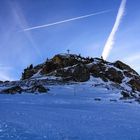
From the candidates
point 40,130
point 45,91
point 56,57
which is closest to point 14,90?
point 45,91

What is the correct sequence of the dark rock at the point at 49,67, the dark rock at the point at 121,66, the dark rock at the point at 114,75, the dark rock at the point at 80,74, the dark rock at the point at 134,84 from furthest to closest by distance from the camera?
the dark rock at the point at 121,66 < the dark rock at the point at 49,67 < the dark rock at the point at 114,75 < the dark rock at the point at 134,84 < the dark rock at the point at 80,74

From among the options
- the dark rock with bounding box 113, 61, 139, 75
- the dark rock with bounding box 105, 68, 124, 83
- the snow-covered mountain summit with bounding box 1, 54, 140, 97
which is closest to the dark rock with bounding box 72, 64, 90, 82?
the snow-covered mountain summit with bounding box 1, 54, 140, 97

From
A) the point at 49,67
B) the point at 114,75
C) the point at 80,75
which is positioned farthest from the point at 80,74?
the point at 49,67

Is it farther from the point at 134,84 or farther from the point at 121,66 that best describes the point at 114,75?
the point at 121,66

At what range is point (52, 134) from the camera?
49.1 feet

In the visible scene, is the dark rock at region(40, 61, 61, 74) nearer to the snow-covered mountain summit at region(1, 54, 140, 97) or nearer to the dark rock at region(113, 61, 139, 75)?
the snow-covered mountain summit at region(1, 54, 140, 97)

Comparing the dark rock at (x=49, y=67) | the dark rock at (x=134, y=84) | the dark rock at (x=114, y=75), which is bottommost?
the dark rock at (x=134, y=84)

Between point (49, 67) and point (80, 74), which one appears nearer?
point (80, 74)

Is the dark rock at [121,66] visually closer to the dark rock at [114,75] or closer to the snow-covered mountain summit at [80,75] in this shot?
the snow-covered mountain summit at [80,75]

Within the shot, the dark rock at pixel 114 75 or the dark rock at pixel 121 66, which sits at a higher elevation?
the dark rock at pixel 121 66

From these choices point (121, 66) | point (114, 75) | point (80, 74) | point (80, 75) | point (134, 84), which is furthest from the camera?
point (121, 66)

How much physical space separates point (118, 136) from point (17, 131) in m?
5.47

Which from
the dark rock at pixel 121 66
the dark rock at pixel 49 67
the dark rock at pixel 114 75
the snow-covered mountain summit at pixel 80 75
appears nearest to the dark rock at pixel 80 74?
the snow-covered mountain summit at pixel 80 75

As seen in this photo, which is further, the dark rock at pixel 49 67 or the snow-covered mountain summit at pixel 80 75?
the dark rock at pixel 49 67
